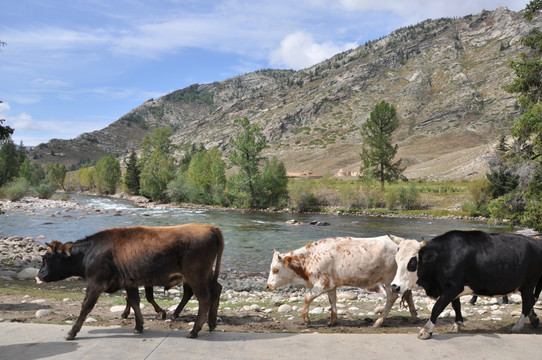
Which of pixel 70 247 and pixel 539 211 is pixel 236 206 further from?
pixel 70 247

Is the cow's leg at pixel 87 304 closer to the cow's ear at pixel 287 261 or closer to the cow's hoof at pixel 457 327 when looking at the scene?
the cow's ear at pixel 287 261

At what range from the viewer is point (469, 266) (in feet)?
24.0

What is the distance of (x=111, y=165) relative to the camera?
117 metres

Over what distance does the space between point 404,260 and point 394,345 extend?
5.55 feet

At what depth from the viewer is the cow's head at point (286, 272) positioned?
30.3ft

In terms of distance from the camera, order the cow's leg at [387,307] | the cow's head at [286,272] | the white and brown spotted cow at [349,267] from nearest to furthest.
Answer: the cow's leg at [387,307], the white and brown spotted cow at [349,267], the cow's head at [286,272]

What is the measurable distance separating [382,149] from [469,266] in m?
69.3

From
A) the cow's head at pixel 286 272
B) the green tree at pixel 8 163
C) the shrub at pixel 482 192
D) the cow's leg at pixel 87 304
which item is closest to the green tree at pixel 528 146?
the cow's head at pixel 286 272

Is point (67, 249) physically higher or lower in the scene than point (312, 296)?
higher

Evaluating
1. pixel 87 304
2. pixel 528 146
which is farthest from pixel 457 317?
pixel 528 146

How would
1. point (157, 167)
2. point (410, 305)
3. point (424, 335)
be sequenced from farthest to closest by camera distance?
point (157, 167)
point (410, 305)
point (424, 335)

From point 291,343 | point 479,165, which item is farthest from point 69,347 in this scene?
point 479,165

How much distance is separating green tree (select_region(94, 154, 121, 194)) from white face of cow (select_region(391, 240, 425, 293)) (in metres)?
116

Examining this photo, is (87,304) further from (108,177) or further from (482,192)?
(108,177)
